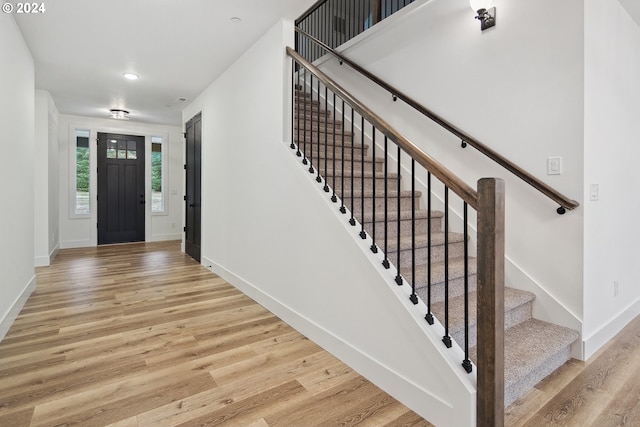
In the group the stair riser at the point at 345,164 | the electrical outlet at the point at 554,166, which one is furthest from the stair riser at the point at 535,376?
the stair riser at the point at 345,164

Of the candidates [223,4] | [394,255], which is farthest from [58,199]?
[394,255]

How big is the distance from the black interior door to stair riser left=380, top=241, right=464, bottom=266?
3.72 metres

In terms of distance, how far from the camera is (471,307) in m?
2.03

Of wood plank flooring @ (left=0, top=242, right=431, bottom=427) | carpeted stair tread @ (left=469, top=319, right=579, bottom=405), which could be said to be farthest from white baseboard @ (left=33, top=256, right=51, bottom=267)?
carpeted stair tread @ (left=469, top=319, right=579, bottom=405)

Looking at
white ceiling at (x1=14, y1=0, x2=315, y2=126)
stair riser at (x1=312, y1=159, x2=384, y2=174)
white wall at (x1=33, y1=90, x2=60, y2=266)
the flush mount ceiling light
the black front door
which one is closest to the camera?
white ceiling at (x1=14, y1=0, x2=315, y2=126)

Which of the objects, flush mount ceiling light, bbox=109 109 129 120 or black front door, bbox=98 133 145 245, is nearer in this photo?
flush mount ceiling light, bbox=109 109 129 120

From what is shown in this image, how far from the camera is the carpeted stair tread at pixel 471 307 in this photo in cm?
184

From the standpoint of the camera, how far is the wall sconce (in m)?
2.42

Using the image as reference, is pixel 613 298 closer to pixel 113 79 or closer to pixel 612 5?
pixel 612 5

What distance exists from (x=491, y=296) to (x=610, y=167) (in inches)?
70.0

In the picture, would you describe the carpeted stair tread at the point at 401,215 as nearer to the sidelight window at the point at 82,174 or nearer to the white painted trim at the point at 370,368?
the white painted trim at the point at 370,368

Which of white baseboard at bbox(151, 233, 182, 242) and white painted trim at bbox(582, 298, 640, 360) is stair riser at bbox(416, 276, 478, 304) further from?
white baseboard at bbox(151, 233, 182, 242)

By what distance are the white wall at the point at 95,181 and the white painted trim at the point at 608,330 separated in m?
7.36

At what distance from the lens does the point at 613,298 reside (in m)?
2.46
